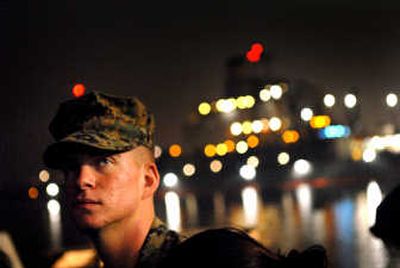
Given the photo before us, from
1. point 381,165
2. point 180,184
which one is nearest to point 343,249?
point 381,165

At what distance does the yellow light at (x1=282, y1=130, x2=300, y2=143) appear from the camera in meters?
105

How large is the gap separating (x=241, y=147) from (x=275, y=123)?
657 cm

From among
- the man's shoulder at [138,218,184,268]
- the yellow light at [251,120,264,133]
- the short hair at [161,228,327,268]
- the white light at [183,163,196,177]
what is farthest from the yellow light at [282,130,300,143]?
the short hair at [161,228,327,268]

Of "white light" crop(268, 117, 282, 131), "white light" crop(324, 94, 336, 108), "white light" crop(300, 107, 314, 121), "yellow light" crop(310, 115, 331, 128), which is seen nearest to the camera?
"yellow light" crop(310, 115, 331, 128)

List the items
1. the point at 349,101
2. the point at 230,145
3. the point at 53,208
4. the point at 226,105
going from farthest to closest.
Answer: the point at 226,105, the point at 53,208, the point at 349,101, the point at 230,145

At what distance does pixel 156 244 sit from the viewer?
2.51m

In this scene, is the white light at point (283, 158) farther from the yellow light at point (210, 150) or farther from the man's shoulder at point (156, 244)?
the man's shoulder at point (156, 244)

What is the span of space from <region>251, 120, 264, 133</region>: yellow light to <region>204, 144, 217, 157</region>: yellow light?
699 centimetres

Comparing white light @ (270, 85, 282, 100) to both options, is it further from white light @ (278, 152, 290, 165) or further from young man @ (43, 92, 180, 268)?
young man @ (43, 92, 180, 268)

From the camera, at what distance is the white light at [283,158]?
99.0 metres

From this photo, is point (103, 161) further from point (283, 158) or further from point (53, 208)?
point (53, 208)

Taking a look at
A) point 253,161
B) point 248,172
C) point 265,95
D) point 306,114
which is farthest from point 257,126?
point 248,172

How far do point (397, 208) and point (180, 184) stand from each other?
343ft

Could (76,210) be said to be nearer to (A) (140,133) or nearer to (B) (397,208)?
(A) (140,133)
